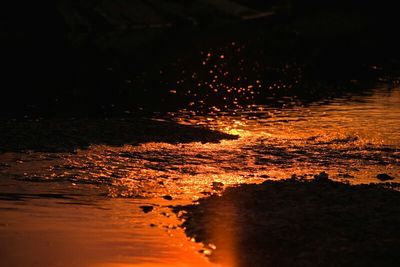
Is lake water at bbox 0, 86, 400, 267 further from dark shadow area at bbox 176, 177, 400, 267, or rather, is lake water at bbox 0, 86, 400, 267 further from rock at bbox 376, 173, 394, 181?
dark shadow area at bbox 176, 177, 400, 267

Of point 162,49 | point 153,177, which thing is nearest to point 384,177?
point 153,177

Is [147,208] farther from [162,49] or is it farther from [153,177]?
[162,49]

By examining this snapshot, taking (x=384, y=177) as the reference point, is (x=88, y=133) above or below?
above

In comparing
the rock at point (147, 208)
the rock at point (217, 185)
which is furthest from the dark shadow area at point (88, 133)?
the rock at point (147, 208)

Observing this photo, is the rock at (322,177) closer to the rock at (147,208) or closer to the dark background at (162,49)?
the rock at (147,208)

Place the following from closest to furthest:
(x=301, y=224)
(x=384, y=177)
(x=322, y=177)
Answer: (x=301, y=224) < (x=322, y=177) < (x=384, y=177)

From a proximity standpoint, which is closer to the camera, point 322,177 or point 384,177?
point 322,177

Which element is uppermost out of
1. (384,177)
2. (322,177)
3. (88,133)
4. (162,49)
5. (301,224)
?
(162,49)
